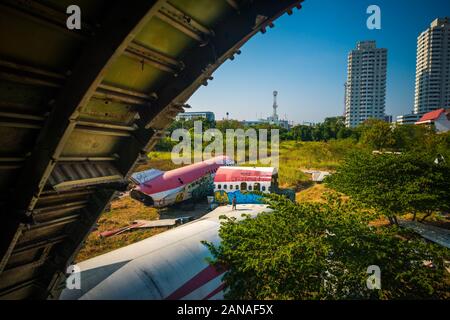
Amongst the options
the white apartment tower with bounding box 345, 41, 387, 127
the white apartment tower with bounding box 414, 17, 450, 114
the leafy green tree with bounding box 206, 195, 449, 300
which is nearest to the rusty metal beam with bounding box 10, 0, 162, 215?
the leafy green tree with bounding box 206, 195, 449, 300

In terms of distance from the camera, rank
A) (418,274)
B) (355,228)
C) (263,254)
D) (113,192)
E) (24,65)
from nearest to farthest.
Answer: (24,65), (113,192), (418,274), (263,254), (355,228)

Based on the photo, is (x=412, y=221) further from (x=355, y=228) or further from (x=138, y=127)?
(x=138, y=127)

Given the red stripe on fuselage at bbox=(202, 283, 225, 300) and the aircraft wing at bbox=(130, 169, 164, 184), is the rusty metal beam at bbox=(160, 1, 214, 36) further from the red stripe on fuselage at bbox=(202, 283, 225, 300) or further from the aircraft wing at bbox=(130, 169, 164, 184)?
the aircraft wing at bbox=(130, 169, 164, 184)

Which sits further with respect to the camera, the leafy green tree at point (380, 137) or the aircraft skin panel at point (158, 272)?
the leafy green tree at point (380, 137)

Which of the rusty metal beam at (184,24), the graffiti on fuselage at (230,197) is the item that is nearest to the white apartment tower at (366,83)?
the graffiti on fuselage at (230,197)

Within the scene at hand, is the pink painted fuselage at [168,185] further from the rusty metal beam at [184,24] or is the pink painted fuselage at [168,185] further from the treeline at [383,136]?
the treeline at [383,136]

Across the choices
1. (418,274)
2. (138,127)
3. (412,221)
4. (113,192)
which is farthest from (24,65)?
(412,221)
